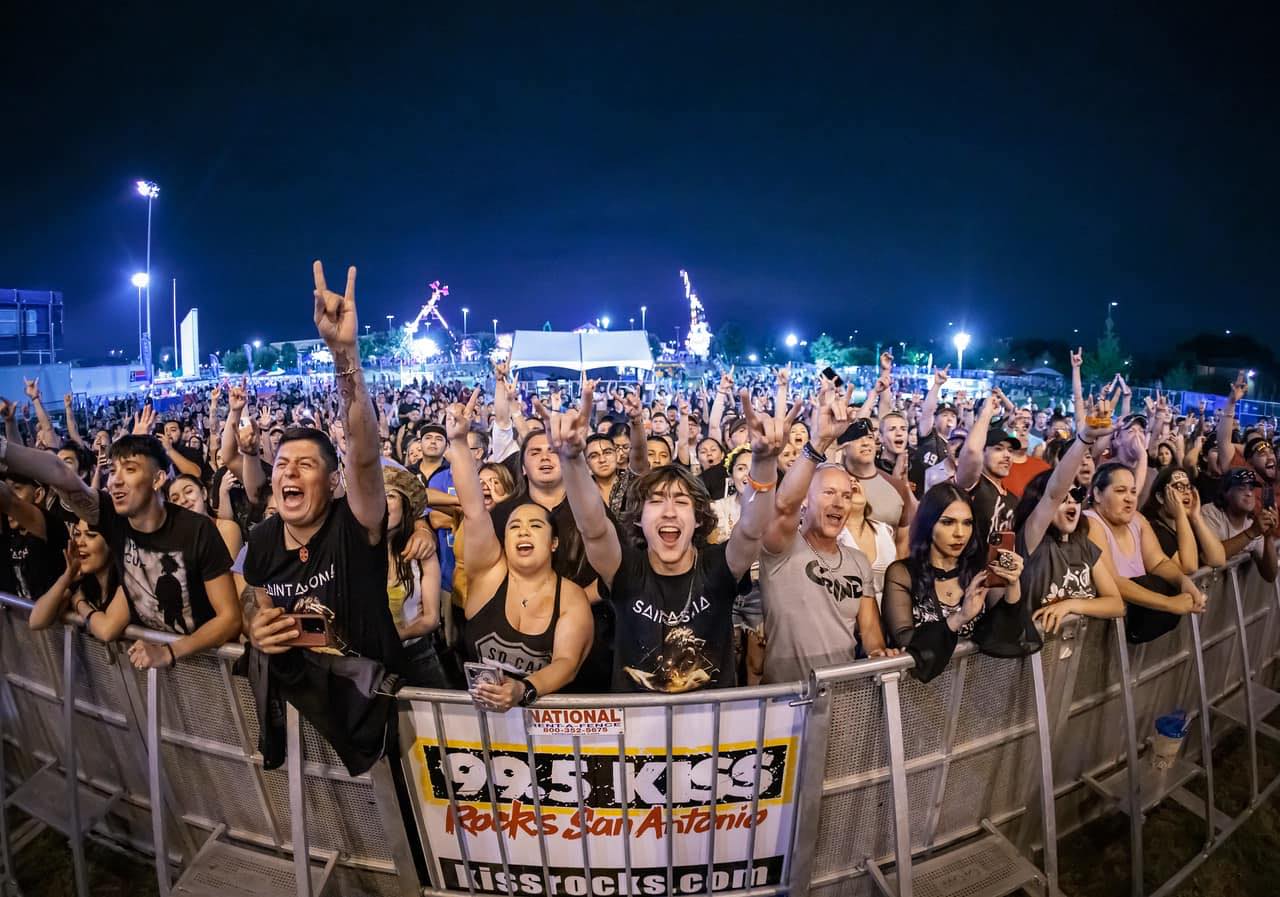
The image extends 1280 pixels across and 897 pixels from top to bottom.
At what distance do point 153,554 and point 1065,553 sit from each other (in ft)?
14.9

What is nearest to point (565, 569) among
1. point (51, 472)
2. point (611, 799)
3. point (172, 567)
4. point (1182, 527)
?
point (611, 799)

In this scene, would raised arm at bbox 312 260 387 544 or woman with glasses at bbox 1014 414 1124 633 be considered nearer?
raised arm at bbox 312 260 387 544

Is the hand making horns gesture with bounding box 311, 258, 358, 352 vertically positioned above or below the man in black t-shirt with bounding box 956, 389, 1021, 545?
above

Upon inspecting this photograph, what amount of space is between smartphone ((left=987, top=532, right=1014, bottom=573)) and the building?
6251cm

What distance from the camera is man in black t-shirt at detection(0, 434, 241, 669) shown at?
3.07 m

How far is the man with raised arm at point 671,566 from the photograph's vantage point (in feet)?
9.39

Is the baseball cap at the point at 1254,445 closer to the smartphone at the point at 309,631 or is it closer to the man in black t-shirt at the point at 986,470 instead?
the man in black t-shirt at the point at 986,470

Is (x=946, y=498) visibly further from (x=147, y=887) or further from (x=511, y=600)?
(x=147, y=887)

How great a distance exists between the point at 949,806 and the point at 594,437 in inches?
125

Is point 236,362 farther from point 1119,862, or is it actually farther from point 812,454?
point 1119,862

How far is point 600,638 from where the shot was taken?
11.9 ft

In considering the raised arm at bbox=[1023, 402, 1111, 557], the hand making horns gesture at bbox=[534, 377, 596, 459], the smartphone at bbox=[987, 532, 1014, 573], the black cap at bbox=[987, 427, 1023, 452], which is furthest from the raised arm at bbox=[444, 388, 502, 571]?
the black cap at bbox=[987, 427, 1023, 452]

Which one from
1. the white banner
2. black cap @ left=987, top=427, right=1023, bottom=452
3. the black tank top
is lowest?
the white banner

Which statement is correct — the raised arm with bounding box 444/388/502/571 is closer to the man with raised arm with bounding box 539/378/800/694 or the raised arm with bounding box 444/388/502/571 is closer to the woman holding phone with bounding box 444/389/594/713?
the woman holding phone with bounding box 444/389/594/713
